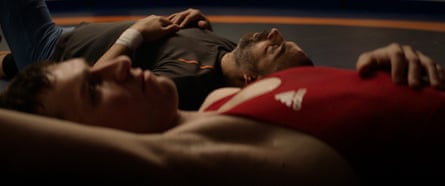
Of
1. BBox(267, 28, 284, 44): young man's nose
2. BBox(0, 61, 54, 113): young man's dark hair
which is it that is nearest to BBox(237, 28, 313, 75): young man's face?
BBox(267, 28, 284, 44): young man's nose

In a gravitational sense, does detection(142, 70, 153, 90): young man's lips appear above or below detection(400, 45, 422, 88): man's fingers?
below

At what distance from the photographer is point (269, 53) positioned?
1.70 m

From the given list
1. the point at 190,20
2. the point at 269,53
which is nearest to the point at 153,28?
the point at 190,20

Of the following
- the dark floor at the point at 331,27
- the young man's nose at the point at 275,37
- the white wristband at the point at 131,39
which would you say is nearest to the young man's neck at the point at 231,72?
the young man's nose at the point at 275,37

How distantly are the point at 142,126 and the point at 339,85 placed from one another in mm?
387

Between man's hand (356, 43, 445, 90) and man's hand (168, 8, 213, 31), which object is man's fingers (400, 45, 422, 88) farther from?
man's hand (168, 8, 213, 31)

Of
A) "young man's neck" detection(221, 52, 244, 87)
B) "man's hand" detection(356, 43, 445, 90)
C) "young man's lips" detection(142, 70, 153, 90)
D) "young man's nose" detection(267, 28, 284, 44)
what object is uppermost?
"man's hand" detection(356, 43, 445, 90)

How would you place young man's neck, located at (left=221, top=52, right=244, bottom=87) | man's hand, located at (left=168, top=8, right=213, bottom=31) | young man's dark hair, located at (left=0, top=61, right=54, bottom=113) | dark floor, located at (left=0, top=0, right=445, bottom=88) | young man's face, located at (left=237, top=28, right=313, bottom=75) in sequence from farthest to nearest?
dark floor, located at (left=0, top=0, right=445, bottom=88) → man's hand, located at (left=168, top=8, right=213, bottom=31) → young man's neck, located at (left=221, top=52, right=244, bottom=87) → young man's face, located at (left=237, top=28, right=313, bottom=75) → young man's dark hair, located at (left=0, top=61, right=54, bottom=113)

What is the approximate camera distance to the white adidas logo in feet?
2.99

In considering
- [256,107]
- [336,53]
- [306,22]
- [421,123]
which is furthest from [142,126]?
[306,22]

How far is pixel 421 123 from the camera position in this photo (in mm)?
849

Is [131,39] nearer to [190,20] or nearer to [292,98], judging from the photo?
[190,20]

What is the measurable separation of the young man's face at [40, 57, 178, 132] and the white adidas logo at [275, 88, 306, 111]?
0.21m

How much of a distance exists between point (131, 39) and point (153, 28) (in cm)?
12
